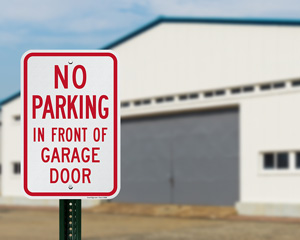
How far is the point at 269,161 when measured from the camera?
27594mm

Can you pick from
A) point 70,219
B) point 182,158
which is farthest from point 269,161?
point 70,219

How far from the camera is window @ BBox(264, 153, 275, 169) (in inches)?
1081

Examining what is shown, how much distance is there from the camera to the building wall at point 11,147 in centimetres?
3971

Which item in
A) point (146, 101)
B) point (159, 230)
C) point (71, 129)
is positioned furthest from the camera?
point (146, 101)

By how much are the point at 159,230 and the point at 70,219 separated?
1883 centimetres

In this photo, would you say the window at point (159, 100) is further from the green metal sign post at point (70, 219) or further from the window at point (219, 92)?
the green metal sign post at point (70, 219)

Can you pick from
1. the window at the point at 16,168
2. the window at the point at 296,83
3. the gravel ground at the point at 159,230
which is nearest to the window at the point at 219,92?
the window at the point at 296,83

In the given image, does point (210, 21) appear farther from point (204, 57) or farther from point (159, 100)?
point (159, 100)

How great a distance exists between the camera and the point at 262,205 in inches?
1057

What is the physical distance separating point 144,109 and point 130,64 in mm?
2795

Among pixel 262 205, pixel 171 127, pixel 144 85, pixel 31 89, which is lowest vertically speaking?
pixel 262 205

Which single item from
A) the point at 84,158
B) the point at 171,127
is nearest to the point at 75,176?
the point at 84,158

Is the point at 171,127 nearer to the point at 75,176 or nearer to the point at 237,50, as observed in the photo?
the point at 237,50

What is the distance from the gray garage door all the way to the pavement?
3.33 metres
